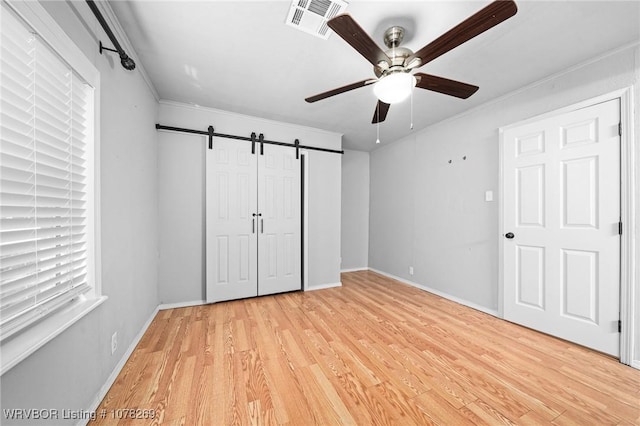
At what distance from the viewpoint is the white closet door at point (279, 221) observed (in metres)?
3.29

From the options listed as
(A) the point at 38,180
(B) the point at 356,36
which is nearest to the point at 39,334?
(A) the point at 38,180

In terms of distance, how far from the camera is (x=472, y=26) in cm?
119

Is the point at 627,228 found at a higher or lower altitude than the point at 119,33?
lower

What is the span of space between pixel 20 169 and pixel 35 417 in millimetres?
1025

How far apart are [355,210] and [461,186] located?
2.17 metres

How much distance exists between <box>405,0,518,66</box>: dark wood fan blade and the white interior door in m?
1.74

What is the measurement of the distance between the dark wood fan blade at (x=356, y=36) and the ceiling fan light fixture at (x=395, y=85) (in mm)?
131

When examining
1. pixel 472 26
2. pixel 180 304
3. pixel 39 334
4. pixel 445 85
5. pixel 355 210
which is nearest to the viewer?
pixel 39 334

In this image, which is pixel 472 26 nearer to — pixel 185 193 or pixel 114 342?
pixel 114 342

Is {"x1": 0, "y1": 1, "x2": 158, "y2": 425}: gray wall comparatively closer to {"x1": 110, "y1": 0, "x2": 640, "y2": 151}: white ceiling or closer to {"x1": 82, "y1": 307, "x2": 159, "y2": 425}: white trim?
{"x1": 82, "y1": 307, "x2": 159, "y2": 425}: white trim

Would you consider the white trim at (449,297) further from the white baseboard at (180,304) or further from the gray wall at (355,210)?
the white baseboard at (180,304)

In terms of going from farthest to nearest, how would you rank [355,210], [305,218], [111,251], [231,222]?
1. [355,210]
2. [305,218]
3. [231,222]
4. [111,251]

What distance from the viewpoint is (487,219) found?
2.84m

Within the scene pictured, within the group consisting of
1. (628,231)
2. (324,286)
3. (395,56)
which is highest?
(395,56)
